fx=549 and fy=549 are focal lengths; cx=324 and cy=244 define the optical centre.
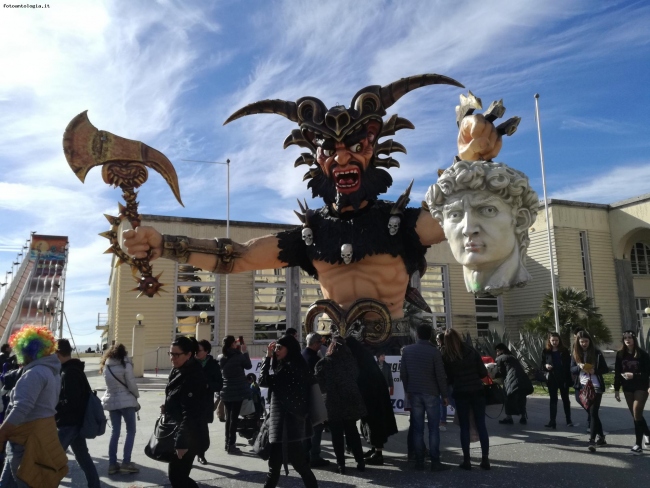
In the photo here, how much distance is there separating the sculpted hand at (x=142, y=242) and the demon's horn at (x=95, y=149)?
47cm

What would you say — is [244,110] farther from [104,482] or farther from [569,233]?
[569,233]

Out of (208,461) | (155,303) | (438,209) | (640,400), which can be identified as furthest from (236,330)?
(438,209)

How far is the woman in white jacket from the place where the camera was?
5289 mm

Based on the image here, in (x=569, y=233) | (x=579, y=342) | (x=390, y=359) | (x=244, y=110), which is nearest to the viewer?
(x=244, y=110)

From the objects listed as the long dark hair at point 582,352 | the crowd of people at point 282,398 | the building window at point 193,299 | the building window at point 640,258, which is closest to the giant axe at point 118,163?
the crowd of people at point 282,398

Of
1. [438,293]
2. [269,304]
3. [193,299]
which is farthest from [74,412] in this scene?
[438,293]

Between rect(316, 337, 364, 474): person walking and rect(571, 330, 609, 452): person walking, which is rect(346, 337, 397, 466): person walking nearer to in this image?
rect(316, 337, 364, 474): person walking

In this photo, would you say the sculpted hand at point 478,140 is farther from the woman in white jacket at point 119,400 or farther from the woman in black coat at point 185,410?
the woman in white jacket at point 119,400

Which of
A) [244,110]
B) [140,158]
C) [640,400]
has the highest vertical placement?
[244,110]

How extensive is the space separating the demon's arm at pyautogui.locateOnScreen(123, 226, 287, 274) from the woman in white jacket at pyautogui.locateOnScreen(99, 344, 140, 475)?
1710 mm

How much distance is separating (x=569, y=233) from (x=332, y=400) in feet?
66.0

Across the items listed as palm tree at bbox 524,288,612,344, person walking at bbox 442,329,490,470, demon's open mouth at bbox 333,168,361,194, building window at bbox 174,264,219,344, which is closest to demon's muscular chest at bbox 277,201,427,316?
demon's open mouth at bbox 333,168,361,194

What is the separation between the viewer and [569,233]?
22.4 m

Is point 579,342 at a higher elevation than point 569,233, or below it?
below
